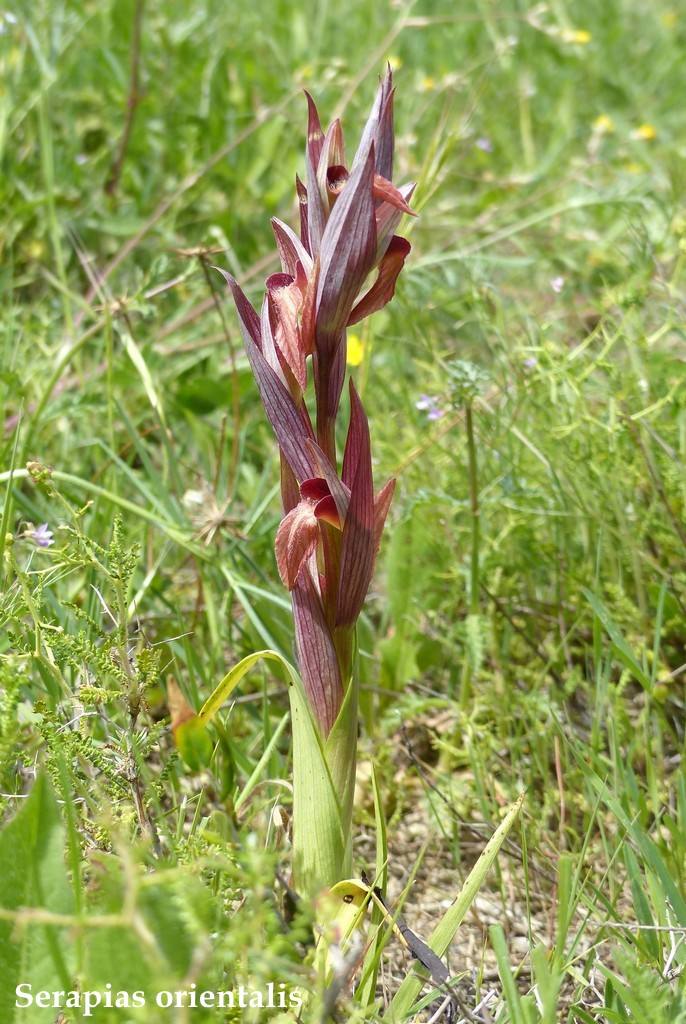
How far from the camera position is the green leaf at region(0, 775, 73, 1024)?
2.55 ft

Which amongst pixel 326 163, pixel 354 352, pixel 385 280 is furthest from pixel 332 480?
pixel 354 352

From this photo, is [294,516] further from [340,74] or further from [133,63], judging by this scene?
[340,74]

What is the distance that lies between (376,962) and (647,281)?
1443mm

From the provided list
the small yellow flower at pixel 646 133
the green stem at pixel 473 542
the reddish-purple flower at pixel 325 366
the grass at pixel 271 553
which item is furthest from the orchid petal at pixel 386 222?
the small yellow flower at pixel 646 133

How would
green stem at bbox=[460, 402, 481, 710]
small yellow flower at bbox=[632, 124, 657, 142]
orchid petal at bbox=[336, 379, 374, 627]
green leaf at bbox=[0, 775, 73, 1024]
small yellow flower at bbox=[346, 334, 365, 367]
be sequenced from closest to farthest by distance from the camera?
green leaf at bbox=[0, 775, 73, 1024] < orchid petal at bbox=[336, 379, 374, 627] < green stem at bbox=[460, 402, 481, 710] < small yellow flower at bbox=[346, 334, 365, 367] < small yellow flower at bbox=[632, 124, 657, 142]

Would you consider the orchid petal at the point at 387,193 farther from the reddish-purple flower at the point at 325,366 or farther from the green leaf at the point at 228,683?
the green leaf at the point at 228,683

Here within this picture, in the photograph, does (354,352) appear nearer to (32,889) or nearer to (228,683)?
(228,683)

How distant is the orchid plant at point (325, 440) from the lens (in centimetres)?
93

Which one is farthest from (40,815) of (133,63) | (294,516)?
(133,63)

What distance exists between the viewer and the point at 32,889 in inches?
30.6

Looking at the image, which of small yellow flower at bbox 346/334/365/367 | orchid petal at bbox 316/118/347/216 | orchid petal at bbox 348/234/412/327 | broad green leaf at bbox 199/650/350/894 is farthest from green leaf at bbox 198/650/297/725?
small yellow flower at bbox 346/334/365/367

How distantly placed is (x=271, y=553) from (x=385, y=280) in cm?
86

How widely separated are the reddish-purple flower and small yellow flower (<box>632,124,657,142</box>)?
2485 millimetres

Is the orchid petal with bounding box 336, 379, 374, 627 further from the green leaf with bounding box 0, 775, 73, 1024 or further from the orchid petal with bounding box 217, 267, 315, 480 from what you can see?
the green leaf with bounding box 0, 775, 73, 1024
